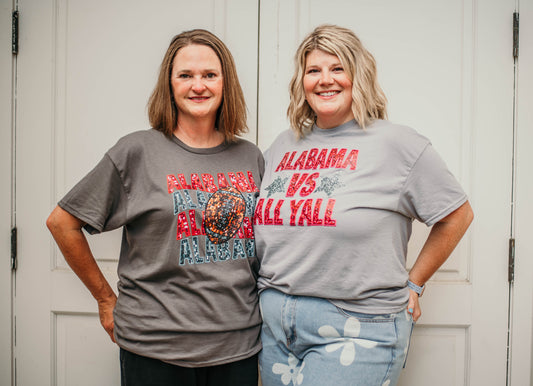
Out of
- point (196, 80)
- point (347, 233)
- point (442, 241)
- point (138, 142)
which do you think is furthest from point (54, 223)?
point (442, 241)

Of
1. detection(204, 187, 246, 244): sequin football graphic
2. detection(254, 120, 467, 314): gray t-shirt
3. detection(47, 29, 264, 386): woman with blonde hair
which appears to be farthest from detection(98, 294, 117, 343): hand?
detection(254, 120, 467, 314): gray t-shirt

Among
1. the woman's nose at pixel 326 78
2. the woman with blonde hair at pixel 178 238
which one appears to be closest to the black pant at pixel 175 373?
the woman with blonde hair at pixel 178 238

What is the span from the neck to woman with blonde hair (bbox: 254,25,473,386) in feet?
0.90

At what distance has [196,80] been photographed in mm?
1167

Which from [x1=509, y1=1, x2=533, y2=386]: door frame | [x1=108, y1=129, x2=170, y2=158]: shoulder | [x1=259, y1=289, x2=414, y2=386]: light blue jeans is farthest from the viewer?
[x1=509, y1=1, x2=533, y2=386]: door frame

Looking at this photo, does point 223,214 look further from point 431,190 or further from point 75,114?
point 75,114

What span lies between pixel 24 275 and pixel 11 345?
0.98ft

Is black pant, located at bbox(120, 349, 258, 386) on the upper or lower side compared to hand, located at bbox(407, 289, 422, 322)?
lower

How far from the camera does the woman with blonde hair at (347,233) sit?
103 centimetres

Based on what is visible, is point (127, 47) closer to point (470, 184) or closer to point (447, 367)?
point (470, 184)

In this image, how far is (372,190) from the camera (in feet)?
3.43

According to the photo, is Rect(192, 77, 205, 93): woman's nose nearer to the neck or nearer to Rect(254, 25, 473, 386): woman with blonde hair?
the neck

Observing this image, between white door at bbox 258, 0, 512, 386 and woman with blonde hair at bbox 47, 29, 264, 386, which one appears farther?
white door at bbox 258, 0, 512, 386

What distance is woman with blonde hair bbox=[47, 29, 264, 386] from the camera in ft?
3.50
